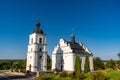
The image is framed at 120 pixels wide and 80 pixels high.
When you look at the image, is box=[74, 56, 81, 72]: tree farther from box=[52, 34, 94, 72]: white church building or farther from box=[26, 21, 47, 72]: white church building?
box=[26, 21, 47, 72]: white church building

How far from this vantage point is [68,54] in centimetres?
5588

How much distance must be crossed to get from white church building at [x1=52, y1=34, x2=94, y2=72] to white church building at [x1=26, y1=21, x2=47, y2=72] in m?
6.55

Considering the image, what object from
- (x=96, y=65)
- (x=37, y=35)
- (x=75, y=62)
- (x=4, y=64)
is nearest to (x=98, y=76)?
(x=75, y=62)

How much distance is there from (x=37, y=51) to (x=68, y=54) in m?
9.01

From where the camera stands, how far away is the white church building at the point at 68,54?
54844mm

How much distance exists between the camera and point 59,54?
59.8 m

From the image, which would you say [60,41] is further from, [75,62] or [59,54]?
[75,62]

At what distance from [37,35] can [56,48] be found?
10.1m

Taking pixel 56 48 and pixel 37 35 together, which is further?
pixel 56 48

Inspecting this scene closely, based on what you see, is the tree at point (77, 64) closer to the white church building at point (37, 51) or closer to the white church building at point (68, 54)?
the white church building at point (68, 54)

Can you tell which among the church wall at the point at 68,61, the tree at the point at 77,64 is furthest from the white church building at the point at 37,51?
the tree at the point at 77,64

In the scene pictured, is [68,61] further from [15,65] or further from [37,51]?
[15,65]

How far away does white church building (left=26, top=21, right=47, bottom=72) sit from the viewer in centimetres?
5181

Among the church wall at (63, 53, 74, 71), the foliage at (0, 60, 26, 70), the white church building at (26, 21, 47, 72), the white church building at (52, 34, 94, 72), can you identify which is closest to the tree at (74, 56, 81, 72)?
the white church building at (52, 34, 94, 72)
